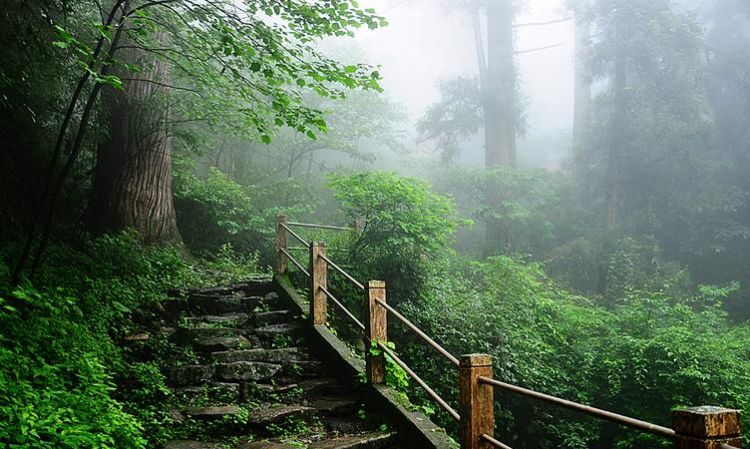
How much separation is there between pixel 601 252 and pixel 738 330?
4929 mm

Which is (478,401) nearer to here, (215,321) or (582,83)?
(215,321)

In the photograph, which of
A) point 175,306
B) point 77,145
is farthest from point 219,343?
point 77,145

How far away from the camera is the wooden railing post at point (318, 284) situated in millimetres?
6660

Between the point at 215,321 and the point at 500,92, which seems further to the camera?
the point at 500,92

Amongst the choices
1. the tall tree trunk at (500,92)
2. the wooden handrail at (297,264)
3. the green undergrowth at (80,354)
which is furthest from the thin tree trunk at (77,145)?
the tall tree trunk at (500,92)

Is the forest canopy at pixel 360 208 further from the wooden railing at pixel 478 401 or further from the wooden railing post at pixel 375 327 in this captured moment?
the wooden railing at pixel 478 401

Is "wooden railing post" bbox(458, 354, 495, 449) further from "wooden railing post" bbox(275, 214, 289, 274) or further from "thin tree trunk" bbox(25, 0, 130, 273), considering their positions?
"wooden railing post" bbox(275, 214, 289, 274)

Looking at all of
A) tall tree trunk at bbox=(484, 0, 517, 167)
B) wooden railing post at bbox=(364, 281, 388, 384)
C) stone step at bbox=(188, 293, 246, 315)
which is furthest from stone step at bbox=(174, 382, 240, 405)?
tall tree trunk at bbox=(484, 0, 517, 167)

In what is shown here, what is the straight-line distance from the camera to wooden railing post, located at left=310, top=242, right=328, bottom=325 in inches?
262

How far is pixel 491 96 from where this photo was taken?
19.7m

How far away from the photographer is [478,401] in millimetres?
3484

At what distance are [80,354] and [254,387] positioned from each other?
158cm

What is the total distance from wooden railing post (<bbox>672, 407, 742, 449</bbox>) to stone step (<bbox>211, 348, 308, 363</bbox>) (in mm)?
4602

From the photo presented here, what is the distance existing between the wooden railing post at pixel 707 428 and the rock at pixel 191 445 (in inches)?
135
